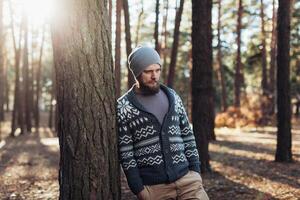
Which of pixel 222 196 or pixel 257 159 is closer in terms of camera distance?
pixel 222 196

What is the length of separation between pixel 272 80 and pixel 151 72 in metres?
26.2

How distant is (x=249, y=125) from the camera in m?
26.1

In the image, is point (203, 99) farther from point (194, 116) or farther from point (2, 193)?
point (2, 193)

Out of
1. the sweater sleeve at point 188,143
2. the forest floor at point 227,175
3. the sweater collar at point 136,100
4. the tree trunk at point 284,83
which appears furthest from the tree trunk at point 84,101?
the tree trunk at point 284,83

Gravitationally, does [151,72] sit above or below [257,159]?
above

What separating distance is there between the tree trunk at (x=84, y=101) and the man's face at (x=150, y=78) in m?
0.30

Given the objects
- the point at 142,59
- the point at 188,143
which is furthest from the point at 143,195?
the point at 142,59

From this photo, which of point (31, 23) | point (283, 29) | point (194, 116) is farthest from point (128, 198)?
point (31, 23)

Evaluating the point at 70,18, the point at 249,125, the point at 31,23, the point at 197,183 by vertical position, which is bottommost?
the point at 249,125

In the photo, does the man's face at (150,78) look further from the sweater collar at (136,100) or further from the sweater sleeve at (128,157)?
the sweater sleeve at (128,157)

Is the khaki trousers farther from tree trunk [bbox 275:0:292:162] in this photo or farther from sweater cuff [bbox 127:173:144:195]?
tree trunk [bbox 275:0:292:162]

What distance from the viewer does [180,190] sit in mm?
4285

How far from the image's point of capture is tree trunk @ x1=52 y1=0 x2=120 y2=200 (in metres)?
4.18

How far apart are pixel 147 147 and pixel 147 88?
51 cm
